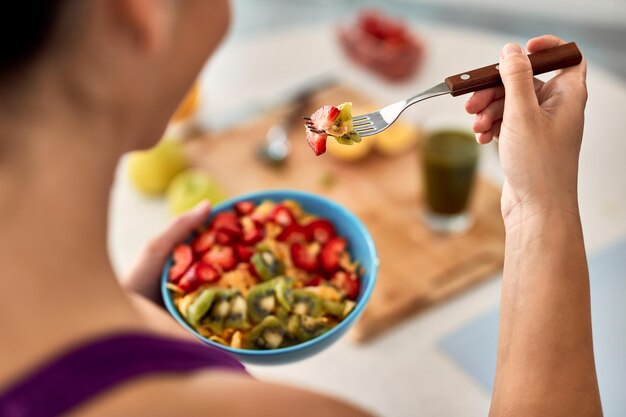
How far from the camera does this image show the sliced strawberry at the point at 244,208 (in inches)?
40.1

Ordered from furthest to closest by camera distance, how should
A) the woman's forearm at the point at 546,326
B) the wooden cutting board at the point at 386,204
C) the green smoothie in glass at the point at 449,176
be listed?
1. the green smoothie in glass at the point at 449,176
2. the wooden cutting board at the point at 386,204
3. the woman's forearm at the point at 546,326

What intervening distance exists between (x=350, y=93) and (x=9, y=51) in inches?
49.9

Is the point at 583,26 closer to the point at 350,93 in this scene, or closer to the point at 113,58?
the point at 350,93

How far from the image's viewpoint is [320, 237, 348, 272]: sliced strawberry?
95 centimetres

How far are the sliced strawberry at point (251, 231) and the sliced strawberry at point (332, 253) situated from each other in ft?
0.33

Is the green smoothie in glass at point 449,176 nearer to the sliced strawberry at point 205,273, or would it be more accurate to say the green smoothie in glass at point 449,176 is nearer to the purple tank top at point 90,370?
the sliced strawberry at point 205,273

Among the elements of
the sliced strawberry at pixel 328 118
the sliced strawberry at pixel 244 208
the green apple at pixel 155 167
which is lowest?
the sliced strawberry at pixel 244 208

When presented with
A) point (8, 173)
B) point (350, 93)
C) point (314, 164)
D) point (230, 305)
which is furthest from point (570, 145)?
point (350, 93)

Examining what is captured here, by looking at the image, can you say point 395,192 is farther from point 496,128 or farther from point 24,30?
point 24,30

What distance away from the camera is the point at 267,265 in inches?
36.8

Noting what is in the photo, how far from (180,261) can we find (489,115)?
0.48m

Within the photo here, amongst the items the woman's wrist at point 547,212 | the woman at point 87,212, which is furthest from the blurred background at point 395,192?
the woman at point 87,212

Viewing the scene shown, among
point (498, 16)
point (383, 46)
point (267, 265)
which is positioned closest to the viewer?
point (267, 265)

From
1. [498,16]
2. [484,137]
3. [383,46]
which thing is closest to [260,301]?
[484,137]
